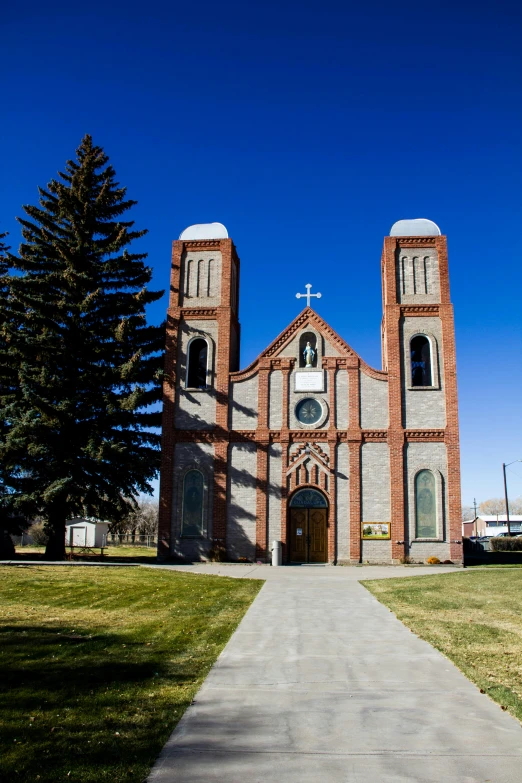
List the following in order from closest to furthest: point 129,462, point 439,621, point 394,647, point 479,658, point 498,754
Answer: point 498,754 → point 479,658 → point 394,647 → point 439,621 → point 129,462

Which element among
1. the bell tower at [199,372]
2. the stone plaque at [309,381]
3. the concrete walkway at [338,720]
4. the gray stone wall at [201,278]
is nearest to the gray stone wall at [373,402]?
the stone plaque at [309,381]

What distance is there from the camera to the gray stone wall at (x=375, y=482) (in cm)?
2614

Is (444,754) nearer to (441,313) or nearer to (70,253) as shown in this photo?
(441,313)

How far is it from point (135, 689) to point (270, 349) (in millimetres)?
22566

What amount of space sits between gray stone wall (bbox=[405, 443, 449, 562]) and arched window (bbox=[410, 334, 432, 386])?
3002 millimetres

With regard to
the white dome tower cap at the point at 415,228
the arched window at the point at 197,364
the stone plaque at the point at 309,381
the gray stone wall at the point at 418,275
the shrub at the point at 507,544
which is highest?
the white dome tower cap at the point at 415,228

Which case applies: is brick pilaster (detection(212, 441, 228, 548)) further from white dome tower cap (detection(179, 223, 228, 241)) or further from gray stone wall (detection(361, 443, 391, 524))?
white dome tower cap (detection(179, 223, 228, 241))

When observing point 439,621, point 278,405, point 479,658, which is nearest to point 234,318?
point 278,405

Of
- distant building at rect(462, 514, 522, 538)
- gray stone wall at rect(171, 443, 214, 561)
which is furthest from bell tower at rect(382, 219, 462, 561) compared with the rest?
distant building at rect(462, 514, 522, 538)

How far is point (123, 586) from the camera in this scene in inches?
606

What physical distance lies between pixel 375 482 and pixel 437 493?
2480mm

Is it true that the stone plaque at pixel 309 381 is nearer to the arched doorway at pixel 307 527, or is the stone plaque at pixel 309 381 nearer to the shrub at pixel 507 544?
the arched doorway at pixel 307 527

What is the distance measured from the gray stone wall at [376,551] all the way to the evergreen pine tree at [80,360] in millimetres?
9419

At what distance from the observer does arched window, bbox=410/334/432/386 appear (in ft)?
90.9
